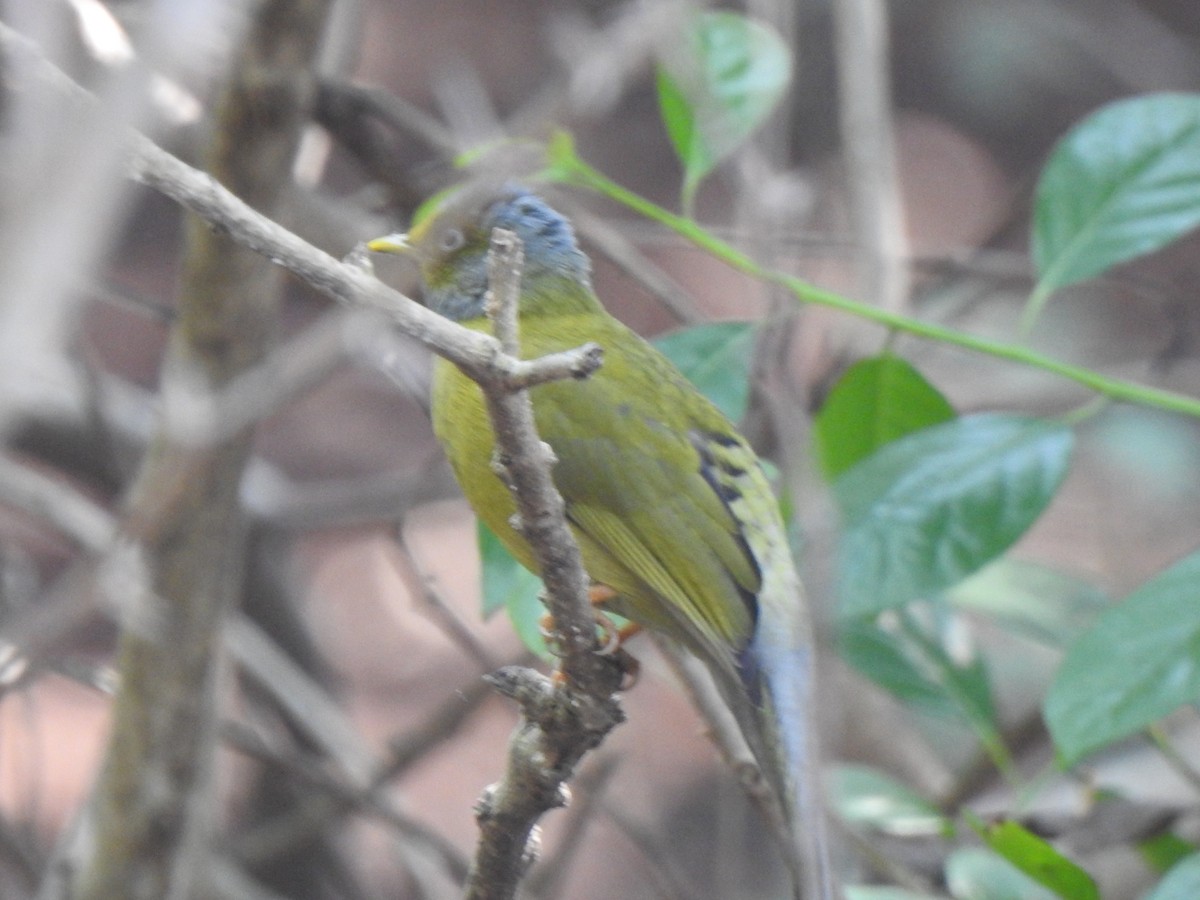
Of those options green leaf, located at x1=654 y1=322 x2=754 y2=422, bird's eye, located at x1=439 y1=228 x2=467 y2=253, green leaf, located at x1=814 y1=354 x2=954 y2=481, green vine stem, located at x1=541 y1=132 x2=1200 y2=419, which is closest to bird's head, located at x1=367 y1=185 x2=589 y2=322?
bird's eye, located at x1=439 y1=228 x2=467 y2=253

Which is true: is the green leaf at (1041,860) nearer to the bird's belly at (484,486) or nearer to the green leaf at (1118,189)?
the bird's belly at (484,486)

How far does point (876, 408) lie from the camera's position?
295 centimetres

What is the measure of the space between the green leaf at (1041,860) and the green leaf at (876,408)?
74cm

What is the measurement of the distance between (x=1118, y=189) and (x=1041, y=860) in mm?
1254

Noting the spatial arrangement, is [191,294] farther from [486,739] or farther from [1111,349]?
[1111,349]

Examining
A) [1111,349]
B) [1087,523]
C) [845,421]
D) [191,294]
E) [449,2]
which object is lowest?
[845,421]

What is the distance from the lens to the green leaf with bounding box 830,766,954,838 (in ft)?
11.3

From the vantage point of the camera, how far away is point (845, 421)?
2955 millimetres

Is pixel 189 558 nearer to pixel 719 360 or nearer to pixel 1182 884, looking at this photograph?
pixel 719 360

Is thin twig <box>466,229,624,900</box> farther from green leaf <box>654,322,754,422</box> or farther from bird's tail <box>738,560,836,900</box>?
green leaf <box>654,322,754,422</box>

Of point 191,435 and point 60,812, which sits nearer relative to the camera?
point 191,435

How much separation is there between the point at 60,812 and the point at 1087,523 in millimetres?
4115

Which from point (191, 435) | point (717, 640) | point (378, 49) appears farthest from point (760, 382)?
point (378, 49)

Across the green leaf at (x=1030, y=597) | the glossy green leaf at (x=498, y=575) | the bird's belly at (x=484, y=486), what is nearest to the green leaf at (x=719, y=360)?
the bird's belly at (x=484, y=486)
